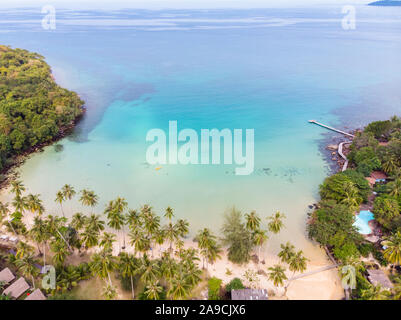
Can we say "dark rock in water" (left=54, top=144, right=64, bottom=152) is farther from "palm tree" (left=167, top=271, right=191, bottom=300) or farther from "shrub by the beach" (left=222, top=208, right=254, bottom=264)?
"palm tree" (left=167, top=271, right=191, bottom=300)

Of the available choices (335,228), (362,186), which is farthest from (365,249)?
(362,186)

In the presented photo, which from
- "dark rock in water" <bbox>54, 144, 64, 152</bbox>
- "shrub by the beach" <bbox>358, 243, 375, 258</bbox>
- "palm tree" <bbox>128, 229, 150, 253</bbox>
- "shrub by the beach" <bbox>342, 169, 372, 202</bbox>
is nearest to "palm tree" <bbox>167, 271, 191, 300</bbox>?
"palm tree" <bbox>128, 229, 150, 253</bbox>

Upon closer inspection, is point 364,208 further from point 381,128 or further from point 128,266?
point 128,266

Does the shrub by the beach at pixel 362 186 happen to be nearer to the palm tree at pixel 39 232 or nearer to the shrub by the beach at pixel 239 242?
the shrub by the beach at pixel 239 242

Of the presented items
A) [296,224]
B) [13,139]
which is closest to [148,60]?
[13,139]

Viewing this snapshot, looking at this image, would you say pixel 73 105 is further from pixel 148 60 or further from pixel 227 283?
pixel 148 60
